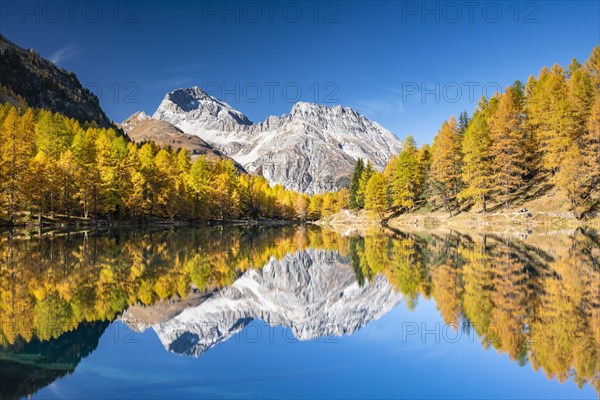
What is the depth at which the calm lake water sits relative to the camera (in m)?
8.26

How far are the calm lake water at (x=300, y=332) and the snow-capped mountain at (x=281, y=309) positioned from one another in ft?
0.29

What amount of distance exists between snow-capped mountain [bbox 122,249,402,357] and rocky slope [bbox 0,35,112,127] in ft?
439

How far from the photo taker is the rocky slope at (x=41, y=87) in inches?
5728

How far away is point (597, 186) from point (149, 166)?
61809 millimetres

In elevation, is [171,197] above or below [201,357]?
above

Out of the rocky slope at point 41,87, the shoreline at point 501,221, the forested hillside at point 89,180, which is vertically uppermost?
the rocky slope at point 41,87

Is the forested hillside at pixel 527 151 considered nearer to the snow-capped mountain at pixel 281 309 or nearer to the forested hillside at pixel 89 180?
the forested hillside at pixel 89 180

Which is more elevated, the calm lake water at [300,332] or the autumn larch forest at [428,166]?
the autumn larch forest at [428,166]

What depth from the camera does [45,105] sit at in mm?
152125

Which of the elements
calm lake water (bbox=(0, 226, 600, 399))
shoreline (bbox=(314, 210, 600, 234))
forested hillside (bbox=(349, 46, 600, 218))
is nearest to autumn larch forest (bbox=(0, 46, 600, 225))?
forested hillside (bbox=(349, 46, 600, 218))

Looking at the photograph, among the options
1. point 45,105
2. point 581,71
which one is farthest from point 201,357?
point 45,105

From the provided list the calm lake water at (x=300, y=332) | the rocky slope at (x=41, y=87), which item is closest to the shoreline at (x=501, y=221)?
the calm lake water at (x=300, y=332)

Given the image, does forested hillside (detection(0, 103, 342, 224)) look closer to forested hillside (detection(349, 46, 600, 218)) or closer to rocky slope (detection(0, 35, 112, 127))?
forested hillside (detection(349, 46, 600, 218))

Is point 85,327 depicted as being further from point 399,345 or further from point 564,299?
point 564,299
